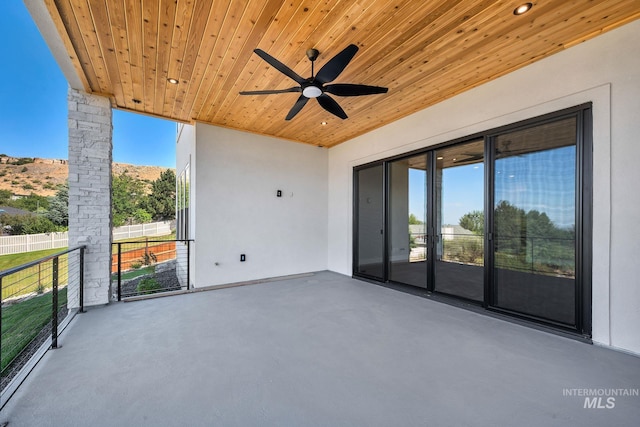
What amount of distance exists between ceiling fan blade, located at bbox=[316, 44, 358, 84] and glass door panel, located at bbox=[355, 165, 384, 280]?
286 centimetres

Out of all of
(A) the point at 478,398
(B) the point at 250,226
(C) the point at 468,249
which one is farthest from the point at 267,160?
(A) the point at 478,398

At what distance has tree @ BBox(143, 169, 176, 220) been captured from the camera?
53.5ft

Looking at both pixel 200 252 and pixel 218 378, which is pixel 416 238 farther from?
pixel 200 252

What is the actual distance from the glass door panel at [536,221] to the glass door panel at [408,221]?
109 centimetres

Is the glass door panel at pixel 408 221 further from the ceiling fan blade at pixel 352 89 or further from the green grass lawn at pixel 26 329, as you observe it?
the green grass lawn at pixel 26 329

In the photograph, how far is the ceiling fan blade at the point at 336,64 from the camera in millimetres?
2088

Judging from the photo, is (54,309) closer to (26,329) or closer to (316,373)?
(26,329)

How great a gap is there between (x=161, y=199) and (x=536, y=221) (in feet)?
61.7

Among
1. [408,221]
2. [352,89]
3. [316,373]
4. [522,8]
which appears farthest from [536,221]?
[316,373]

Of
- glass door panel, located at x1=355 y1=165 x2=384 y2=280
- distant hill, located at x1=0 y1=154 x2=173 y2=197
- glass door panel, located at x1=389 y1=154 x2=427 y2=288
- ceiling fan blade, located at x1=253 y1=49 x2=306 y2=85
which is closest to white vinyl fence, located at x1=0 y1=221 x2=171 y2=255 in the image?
distant hill, located at x1=0 y1=154 x2=173 y2=197

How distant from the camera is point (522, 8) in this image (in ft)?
6.98

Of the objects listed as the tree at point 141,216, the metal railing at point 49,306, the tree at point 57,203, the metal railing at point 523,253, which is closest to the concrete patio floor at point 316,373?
the metal railing at point 49,306

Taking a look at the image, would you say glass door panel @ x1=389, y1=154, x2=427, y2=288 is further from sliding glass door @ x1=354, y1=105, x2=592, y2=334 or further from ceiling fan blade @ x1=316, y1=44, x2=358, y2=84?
ceiling fan blade @ x1=316, y1=44, x2=358, y2=84

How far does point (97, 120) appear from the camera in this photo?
12.0ft
